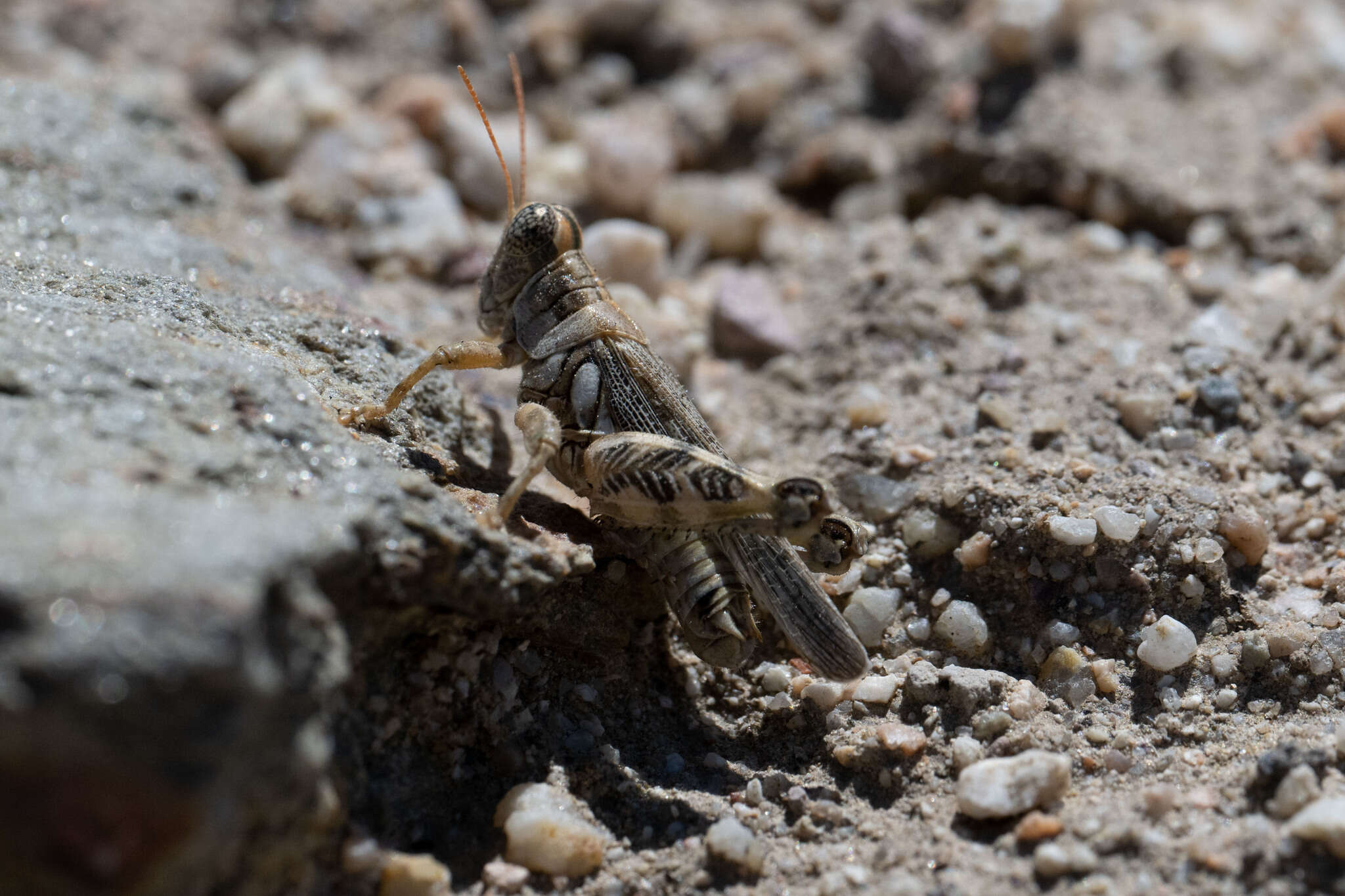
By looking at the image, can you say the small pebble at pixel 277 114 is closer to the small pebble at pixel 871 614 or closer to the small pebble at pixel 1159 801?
the small pebble at pixel 871 614

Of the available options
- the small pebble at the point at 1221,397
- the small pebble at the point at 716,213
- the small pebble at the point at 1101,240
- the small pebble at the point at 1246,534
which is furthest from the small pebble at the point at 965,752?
the small pebble at the point at 716,213

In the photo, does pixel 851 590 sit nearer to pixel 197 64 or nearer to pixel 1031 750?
pixel 1031 750

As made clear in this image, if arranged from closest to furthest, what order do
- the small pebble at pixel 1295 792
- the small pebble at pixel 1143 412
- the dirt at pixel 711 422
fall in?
the dirt at pixel 711 422
the small pebble at pixel 1295 792
the small pebble at pixel 1143 412

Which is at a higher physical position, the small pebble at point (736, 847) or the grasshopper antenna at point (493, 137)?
the grasshopper antenna at point (493, 137)

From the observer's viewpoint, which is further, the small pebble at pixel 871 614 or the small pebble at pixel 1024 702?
the small pebble at pixel 871 614

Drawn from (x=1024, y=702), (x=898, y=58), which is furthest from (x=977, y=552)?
(x=898, y=58)

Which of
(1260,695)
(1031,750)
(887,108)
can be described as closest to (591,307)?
(1031,750)

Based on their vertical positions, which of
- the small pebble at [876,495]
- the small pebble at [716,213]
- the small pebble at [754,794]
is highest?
the small pebble at [716,213]
